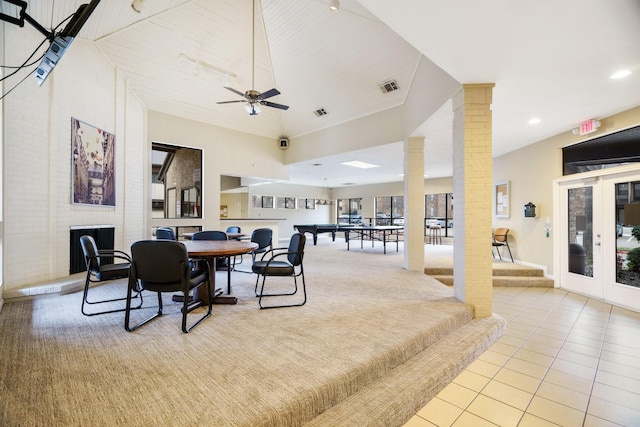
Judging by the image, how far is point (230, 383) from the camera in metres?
1.87

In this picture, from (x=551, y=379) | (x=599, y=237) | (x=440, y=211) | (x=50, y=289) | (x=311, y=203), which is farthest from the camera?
(x=311, y=203)

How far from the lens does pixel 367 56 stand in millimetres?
5234

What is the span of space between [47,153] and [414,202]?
6063 mm

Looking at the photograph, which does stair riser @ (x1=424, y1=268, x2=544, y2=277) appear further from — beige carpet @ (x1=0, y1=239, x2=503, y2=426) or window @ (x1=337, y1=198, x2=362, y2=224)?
window @ (x1=337, y1=198, x2=362, y2=224)

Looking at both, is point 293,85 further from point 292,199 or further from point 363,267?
point 292,199

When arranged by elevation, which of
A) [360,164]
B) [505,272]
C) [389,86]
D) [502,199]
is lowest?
[505,272]

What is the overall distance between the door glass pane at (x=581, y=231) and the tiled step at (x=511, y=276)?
0.57 meters

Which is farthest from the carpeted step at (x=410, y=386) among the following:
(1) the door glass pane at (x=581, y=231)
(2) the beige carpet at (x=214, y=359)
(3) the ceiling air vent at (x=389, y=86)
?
(3) the ceiling air vent at (x=389, y=86)

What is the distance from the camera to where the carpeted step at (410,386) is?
1.81 meters

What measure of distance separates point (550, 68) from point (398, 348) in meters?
3.33

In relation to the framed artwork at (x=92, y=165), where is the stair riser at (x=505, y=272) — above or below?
below

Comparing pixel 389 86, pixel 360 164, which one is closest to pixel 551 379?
pixel 389 86

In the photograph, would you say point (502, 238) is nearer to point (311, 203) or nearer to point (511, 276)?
point (511, 276)

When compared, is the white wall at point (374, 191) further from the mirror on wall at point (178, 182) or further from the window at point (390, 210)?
the mirror on wall at point (178, 182)
